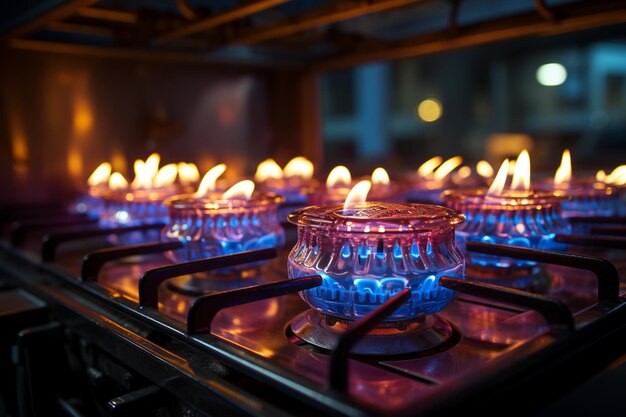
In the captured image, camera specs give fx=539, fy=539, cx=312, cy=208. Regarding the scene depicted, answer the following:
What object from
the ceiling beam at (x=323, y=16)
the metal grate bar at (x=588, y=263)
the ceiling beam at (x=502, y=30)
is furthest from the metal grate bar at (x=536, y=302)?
the ceiling beam at (x=502, y=30)

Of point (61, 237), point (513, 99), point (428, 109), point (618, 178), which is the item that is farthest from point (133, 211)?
point (428, 109)

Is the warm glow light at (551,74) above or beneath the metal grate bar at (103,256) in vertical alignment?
above

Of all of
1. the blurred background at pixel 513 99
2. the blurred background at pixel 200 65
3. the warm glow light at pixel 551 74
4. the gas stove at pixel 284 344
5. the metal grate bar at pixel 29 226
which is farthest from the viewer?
the warm glow light at pixel 551 74

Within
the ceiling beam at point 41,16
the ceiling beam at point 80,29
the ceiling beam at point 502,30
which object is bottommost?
the ceiling beam at point 502,30

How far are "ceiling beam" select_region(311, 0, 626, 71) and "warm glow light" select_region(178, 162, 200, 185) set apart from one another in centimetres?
54

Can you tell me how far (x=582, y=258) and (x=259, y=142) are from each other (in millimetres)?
1322

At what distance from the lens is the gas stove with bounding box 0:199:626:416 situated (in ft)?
1.35

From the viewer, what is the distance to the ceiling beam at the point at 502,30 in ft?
3.25

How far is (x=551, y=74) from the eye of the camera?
777 cm

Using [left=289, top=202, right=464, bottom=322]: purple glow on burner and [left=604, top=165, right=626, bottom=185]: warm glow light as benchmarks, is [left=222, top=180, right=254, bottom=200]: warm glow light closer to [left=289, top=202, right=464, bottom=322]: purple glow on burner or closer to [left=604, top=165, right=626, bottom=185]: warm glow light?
[left=289, top=202, right=464, bottom=322]: purple glow on burner

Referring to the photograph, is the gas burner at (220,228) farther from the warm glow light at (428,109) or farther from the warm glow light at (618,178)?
the warm glow light at (428,109)

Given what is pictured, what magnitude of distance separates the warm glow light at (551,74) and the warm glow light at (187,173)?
24.0 feet

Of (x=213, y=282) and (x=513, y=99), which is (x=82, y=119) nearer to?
(x=213, y=282)

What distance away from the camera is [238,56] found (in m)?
1.66
